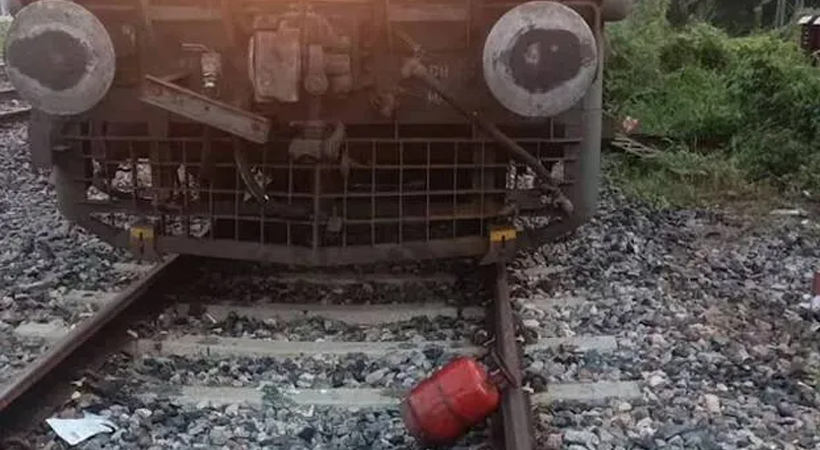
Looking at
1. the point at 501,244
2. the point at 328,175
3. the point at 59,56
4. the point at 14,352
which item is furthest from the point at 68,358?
the point at 501,244

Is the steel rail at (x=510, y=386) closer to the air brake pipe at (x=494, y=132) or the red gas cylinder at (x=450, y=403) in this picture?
the red gas cylinder at (x=450, y=403)

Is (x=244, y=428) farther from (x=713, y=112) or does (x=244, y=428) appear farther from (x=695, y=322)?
(x=713, y=112)

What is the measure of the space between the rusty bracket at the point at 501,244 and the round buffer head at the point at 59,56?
1.72 metres

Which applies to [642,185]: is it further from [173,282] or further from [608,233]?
[173,282]

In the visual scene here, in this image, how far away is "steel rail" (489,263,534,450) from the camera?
132 inches

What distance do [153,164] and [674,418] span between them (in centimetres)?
245

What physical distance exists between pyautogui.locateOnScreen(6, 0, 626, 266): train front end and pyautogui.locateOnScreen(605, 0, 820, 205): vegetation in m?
3.14

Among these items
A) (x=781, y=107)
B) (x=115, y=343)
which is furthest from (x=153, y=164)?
(x=781, y=107)

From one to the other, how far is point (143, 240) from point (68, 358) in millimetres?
896

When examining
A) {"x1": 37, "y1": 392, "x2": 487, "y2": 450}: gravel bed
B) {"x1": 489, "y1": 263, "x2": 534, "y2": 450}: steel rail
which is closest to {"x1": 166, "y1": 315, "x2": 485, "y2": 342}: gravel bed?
{"x1": 489, "y1": 263, "x2": 534, "y2": 450}: steel rail

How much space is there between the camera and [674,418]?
3.70 metres

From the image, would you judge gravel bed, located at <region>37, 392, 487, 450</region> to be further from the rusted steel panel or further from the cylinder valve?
the cylinder valve

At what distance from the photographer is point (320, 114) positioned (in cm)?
451

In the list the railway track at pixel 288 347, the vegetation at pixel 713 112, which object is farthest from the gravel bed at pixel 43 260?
the vegetation at pixel 713 112
